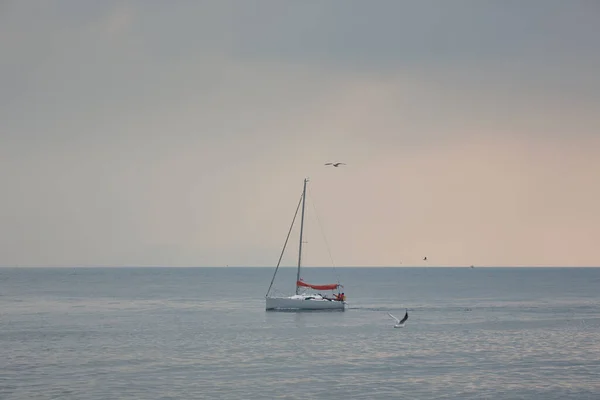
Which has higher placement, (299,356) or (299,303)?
(299,303)

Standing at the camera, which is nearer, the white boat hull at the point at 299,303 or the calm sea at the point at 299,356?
the calm sea at the point at 299,356

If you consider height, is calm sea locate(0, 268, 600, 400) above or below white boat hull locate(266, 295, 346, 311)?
below

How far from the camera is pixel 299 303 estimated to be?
12019cm

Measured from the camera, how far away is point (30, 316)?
119 metres

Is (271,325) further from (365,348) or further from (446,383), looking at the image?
(446,383)

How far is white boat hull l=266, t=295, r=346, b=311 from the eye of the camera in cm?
11981

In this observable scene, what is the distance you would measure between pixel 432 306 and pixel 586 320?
3884 centimetres

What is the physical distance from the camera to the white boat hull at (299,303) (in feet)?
393

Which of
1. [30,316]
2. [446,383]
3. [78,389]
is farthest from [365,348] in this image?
[30,316]

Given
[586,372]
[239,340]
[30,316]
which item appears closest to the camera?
[586,372]

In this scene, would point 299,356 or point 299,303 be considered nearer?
point 299,356

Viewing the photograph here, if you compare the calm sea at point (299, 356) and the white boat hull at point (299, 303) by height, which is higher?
the white boat hull at point (299, 303)

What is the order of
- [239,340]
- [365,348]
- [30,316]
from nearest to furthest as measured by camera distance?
[365,348] → [239,340] → [30,316]

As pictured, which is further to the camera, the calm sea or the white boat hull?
the white boat hull
